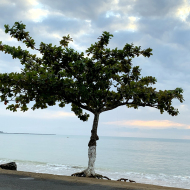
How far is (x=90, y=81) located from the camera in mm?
16188

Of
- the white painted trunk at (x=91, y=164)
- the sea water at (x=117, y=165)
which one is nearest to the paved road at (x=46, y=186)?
the white painted trunk at (x=91, y=164)

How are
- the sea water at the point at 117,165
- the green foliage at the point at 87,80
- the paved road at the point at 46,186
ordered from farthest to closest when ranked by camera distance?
the sea water at the point at 117,165 → the green foliage at the point at 87,80 → the paved road at the point at 46,186

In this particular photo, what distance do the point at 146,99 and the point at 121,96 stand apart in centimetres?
172

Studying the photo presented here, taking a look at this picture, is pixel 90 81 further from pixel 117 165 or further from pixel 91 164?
pixel 117 165

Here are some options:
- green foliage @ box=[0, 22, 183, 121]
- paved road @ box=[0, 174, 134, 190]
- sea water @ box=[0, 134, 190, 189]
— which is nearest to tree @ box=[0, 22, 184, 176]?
green foliage @ box=[0, 22, 183, 121]

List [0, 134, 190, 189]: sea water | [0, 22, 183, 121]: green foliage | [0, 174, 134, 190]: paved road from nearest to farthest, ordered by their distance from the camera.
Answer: [0, 174, 134, 190]: paved road → [0, 22, 183, 121]: green foliage → [0, 134, 190, 189]: sea water

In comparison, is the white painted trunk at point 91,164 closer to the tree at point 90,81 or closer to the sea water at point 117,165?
the tree at point 90,81

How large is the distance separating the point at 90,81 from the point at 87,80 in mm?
222

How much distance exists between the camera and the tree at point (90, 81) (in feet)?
49.4

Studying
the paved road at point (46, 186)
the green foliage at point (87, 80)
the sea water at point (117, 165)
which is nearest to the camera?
the paved road at point (46, 186)

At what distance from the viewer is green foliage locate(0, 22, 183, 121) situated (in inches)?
592

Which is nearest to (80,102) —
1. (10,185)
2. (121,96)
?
(121,96)

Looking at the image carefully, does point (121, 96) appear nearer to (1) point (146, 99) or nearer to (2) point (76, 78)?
(1) point (146, 99)

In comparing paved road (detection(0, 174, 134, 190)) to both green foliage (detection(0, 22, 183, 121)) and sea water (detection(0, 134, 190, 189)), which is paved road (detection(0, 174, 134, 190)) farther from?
sea water (detection(0, 134, 190, 189))
